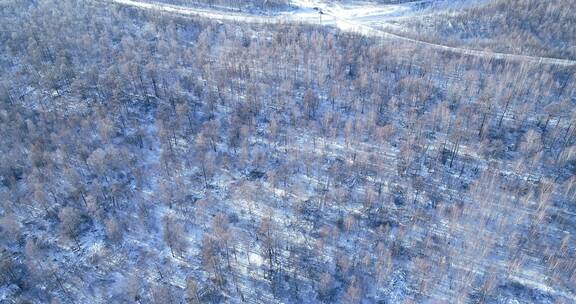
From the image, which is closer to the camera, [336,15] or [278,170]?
[278,170]

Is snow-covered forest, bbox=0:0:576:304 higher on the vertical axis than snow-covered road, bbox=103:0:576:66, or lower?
lower

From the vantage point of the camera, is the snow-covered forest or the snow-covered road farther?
the snow-covered road

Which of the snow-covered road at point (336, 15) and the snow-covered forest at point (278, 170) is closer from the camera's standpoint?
the snow-covered forest at point (278, 170)

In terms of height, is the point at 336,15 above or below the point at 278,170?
above

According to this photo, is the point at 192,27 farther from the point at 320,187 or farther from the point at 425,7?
the point at 425,7
